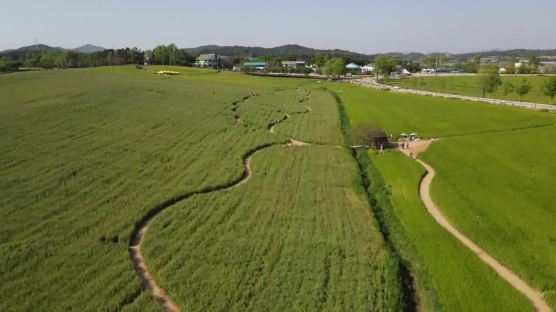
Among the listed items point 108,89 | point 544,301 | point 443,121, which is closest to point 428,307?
point 544,301

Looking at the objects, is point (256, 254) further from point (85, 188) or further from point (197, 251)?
point (85, 188)

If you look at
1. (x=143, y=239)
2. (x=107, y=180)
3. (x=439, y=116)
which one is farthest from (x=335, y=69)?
(x=143, y=239)

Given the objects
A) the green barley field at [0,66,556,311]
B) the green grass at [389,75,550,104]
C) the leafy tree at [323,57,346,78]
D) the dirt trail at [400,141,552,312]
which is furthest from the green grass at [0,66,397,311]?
the leafy tree at [323,57,346,78]

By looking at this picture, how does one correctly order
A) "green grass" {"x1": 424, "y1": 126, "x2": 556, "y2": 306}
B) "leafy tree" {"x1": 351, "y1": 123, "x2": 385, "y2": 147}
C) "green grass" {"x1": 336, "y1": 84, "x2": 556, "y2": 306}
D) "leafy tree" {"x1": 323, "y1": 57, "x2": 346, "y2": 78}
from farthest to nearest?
1. "leafy tree" {"x1": 323, "y1": 57, "x2": 346, "y2": 78}
2. "leafy tree" {"x1": 351, "y1": 123, "x2": 385, "y2": 147}
3. "green grass" {"x1": 336, "y1": 84, "x2": 556, "y2": 306}
4. "green grass" {"x1": 424, "y1": 126, "x2": 556, "y2": 306}

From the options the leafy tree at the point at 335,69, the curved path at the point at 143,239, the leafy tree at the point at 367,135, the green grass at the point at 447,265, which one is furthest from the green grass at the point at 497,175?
the leafy tree at the point at 335,69

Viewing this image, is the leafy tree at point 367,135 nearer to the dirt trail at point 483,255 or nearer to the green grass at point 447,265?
the dirt trail at point 483,255

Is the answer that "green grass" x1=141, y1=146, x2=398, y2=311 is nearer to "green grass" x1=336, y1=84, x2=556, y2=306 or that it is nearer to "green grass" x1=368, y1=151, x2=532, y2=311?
"green grass" x1=368, y1=151, x2=532, y2=311
